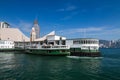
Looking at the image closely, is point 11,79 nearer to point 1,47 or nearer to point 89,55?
point 89,55

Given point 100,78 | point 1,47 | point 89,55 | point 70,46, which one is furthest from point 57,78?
point 1,47

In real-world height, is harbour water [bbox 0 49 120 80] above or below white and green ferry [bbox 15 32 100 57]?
below

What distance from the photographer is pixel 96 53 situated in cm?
7456

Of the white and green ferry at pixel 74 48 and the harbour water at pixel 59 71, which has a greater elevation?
the white and green ferry at pixel 74 48

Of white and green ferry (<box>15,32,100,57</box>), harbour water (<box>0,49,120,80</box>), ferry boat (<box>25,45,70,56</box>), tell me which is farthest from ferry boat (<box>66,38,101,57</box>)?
harbour water (<box>0,49,120,80</box>)

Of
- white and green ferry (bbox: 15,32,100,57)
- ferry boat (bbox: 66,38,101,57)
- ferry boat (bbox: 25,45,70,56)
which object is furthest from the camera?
ferry boat (bbox: 25,45,70,56)

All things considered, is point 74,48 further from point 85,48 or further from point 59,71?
point 59,71

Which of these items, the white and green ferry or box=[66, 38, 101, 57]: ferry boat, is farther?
the white and green ferry

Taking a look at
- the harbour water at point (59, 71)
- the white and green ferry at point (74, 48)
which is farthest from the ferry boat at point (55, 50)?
the harbour water at point (59, 71)

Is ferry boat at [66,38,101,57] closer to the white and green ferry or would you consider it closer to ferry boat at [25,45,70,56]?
the white and green ferry

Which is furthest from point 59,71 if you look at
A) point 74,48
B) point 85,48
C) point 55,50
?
point 74,48

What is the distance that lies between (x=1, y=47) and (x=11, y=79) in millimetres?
113978

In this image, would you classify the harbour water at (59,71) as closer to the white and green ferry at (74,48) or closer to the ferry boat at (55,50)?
the white and green ferry at (74,48)

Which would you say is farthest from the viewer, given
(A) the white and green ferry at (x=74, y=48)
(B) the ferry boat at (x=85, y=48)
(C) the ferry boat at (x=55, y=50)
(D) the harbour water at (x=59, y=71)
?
(C) the ferry boat at (x=55, y=50)
